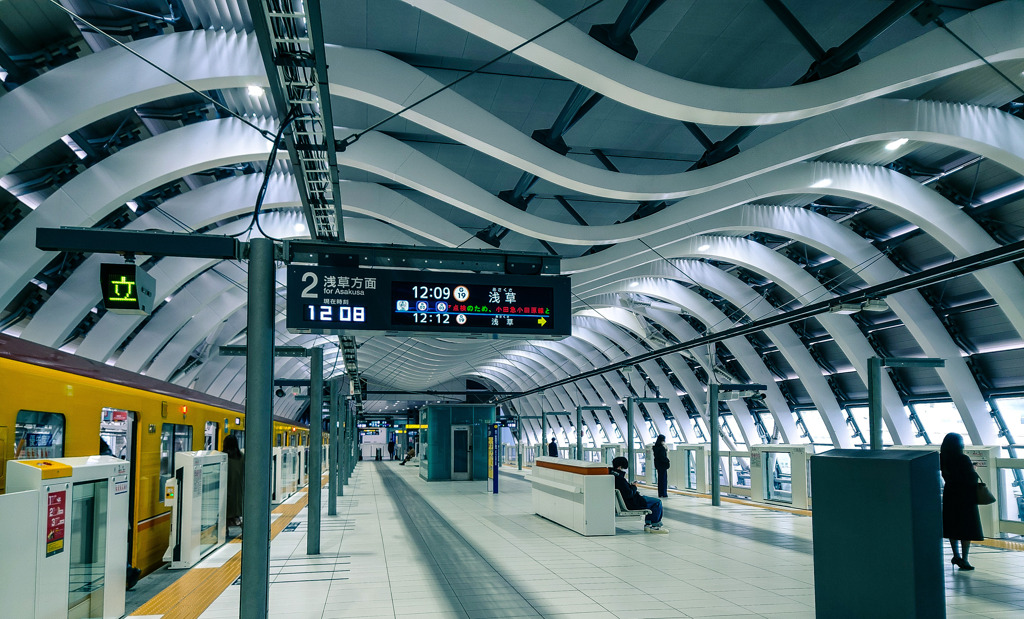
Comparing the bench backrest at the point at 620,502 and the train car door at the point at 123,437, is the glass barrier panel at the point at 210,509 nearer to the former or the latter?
the train car door at the point at 123,437

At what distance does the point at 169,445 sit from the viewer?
11664 millimetres

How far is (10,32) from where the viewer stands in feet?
34.1

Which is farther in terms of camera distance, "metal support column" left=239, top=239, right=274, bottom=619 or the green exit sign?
the green exit sign

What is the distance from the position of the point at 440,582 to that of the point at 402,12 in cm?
739

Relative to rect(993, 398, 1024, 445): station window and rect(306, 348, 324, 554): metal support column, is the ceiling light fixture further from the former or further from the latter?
rect(306, 348, 324, 554): metal support column

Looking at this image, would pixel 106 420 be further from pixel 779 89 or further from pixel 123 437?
pixel 779 89

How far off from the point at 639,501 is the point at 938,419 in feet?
45.8

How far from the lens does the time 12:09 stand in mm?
8012

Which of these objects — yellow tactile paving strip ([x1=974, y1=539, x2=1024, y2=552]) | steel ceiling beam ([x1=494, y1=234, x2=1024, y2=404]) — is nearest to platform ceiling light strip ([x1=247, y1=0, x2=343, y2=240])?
steel ceiling beam ([x1=494, y1=234, x2=1024, y2=404])

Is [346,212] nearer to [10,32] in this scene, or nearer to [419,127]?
[419,127]

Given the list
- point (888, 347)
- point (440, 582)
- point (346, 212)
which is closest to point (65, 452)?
point (440, 582)

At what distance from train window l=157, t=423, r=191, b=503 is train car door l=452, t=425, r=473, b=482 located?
1977 centimetres

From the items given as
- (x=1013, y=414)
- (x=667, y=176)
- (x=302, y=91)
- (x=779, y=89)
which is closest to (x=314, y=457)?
(x=302, y=91)

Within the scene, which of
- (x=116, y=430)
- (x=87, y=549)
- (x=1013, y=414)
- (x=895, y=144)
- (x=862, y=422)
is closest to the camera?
(x=87, y=549)
